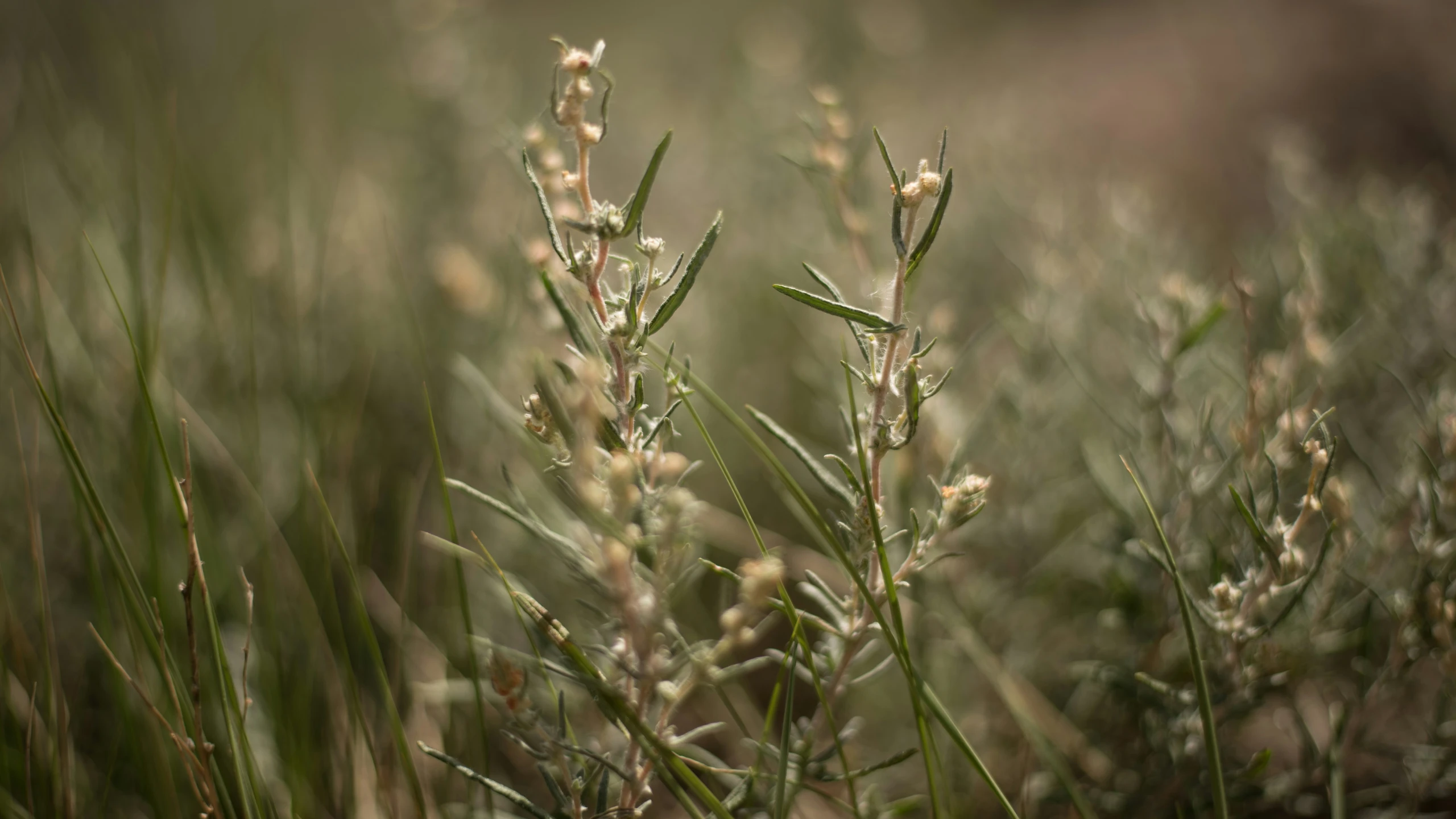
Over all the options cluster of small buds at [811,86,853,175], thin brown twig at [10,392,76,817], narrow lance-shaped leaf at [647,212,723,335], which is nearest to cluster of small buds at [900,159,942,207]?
narrow lance-shaped leaf at [647,212,723,335]

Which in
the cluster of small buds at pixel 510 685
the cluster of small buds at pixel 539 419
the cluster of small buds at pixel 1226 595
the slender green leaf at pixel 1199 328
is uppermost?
the slender green leaf at pixel 1199 328

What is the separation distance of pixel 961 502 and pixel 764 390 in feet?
3.07

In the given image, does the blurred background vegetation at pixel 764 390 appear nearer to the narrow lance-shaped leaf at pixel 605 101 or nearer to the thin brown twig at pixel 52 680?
the thin brown twig at pixel 52 680

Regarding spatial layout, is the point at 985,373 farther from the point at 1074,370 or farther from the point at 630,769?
the point at 630,769

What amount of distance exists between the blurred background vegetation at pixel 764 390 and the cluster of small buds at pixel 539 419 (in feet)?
0.40

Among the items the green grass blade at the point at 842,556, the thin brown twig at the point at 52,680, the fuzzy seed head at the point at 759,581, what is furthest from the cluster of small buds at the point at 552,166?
the thin brown twig at the point at 52,680

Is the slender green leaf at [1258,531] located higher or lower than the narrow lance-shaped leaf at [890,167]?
lower

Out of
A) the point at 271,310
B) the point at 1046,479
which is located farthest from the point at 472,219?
the point at 1046,479

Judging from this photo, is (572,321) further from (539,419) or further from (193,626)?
(193,626)

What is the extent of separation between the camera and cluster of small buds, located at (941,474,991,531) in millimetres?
481

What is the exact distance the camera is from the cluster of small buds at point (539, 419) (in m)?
0.45

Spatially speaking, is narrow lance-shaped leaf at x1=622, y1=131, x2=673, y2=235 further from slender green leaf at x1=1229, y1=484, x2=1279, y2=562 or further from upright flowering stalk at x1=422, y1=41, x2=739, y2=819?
slender green leaf at x1=1229, y1=484, x2=1279, y2=562

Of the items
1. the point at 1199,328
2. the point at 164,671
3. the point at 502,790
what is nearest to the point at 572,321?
the point at 502,790

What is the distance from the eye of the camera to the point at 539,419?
0.45 m
